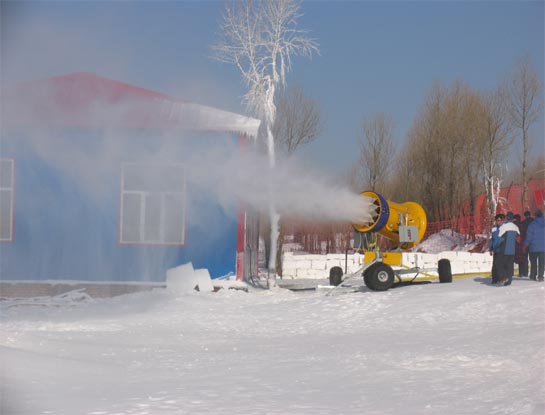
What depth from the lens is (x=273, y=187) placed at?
1844 cm

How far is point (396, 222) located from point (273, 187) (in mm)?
3728

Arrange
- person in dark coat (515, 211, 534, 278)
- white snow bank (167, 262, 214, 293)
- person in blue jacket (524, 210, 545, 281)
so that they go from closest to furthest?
person in blue jacket (524, 210, 545, 281) → person in dark coat (515, 211, 534, 278) → white snow bank (167, 262, 214, 293)

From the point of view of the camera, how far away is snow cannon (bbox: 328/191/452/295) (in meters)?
15.4

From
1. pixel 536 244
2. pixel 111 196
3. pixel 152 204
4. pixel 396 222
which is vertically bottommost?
pixel 536 244

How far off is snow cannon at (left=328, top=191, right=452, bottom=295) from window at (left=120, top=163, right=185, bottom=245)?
13.4 feet

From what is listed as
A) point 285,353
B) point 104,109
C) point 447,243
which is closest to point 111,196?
point 104,109

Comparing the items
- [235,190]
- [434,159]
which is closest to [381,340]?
[235,190]

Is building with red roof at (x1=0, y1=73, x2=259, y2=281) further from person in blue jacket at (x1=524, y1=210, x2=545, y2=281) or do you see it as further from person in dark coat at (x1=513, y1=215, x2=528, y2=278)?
person in blue jacket at (x1=524, y1=210, x2=545, y2=281)

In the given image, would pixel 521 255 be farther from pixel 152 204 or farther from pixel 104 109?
pixel 104 109

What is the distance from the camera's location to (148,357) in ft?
31.0

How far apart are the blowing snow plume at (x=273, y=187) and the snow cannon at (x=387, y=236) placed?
0.22 metres

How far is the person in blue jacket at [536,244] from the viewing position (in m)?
15.2

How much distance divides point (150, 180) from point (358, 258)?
376 inches

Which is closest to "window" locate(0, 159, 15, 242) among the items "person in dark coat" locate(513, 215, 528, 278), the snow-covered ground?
the snow-covered ground
